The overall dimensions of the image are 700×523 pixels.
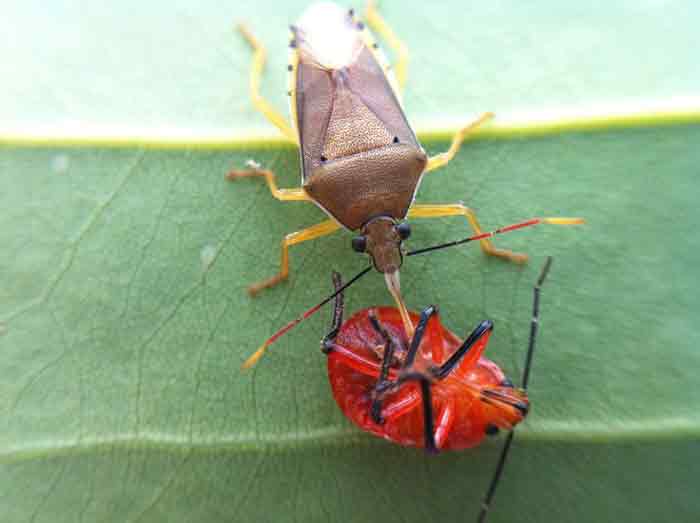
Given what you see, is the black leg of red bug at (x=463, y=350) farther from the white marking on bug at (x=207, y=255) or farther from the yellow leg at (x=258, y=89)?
the yellow leg at (x=258, y=89)

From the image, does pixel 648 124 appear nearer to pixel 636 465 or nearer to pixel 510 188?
pixel 510 188

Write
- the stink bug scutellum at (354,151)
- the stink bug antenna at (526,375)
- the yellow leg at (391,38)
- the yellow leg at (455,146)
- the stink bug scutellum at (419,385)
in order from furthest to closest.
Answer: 1. the yellow leg at (391,38)
2. the yellow leg at (455,146)
3. the stink bug scutellum at (354,151)
4. the stink bug antenna at (526,375)
5. the stink bug scutellum at (419,385)

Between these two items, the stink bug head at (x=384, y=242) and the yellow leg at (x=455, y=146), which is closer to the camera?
the stink bug head at (x=384, y=242)

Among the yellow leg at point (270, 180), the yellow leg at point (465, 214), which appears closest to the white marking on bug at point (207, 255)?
the yellow leg at point (270, 180)

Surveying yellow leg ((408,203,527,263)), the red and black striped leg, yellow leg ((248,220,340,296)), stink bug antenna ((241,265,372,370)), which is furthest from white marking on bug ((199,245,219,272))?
yellow leg ((408,203,527,263))

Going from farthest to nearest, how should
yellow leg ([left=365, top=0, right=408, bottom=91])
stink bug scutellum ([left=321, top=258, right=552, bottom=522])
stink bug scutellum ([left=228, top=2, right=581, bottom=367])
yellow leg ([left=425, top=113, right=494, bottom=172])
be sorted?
yellow leg ([left=365, top=0, right=408, bottom=91]), yellow leg ([left=425, top=113, right=494, bottom=172]), stink bug scutellum ([left=228, top=2, right=581, bottom=367]), stink bug scutellum ([left=321, top=258, right=552, bottom=522])

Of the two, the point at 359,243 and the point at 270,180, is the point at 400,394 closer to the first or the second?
the point at 359,243

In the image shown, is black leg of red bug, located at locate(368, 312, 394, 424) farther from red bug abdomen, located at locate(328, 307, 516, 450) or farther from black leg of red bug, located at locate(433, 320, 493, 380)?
black leg of red bug, located at locate(433, 320, 493, 380)

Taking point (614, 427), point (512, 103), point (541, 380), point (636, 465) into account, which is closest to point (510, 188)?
point (512, 103)
